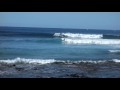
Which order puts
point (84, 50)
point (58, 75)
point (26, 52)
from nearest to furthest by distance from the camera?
1. point (58, 75)
2. point (26, 52)
3. point (84, 50)
